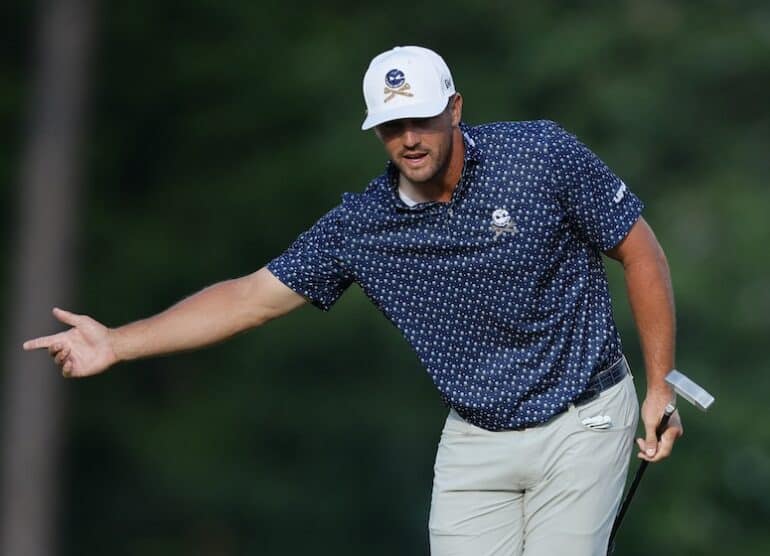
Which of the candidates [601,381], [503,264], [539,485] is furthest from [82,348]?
[601,381]

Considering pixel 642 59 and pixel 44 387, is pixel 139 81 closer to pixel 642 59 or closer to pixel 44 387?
pixel 44 387

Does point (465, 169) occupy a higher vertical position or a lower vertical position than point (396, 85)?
lower

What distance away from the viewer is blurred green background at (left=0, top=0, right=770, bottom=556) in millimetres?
17219

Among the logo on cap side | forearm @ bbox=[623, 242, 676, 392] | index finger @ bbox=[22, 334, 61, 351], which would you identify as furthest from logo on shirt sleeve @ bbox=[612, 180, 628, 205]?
index finger @ bbox=[22, 334, 61, 351]

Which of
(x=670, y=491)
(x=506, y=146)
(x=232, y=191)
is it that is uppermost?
(x=232, y=191)

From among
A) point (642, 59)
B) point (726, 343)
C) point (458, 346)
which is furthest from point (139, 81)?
point (458, 346)

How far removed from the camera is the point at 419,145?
4.75 metres

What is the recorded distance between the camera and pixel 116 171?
18.1 metres

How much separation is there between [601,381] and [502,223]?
58 cm

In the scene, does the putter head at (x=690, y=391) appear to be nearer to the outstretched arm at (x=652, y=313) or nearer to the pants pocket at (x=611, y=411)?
the outstretched arm at (x=652, y=313)

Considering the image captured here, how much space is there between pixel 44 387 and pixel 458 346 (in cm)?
1073

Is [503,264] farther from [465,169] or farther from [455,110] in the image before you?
[455,110]

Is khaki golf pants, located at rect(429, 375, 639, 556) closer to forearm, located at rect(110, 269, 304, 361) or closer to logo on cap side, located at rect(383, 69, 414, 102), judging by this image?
forearm, located at rect(110, 269, 304, 361)

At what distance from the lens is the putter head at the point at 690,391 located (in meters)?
4.71
